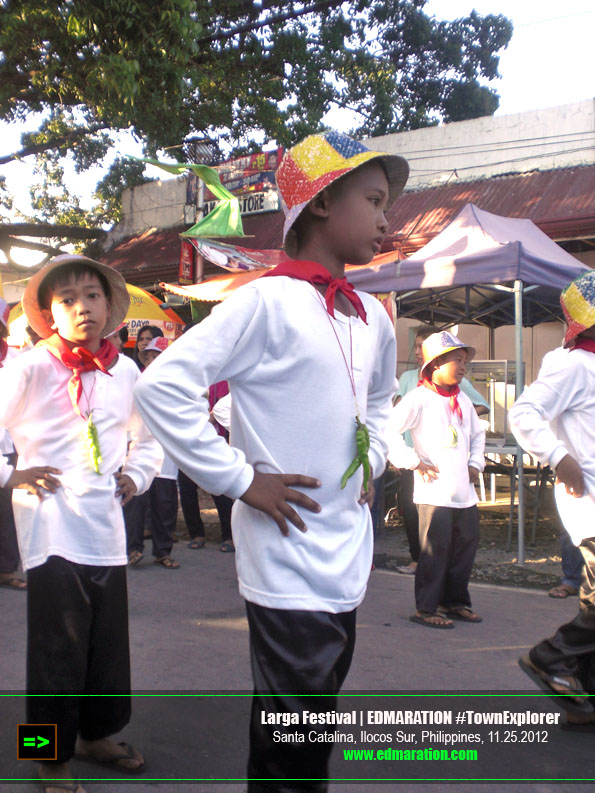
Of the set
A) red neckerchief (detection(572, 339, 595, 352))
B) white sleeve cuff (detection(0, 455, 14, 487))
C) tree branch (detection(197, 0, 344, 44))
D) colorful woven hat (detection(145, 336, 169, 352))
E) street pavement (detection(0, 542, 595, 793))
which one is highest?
tree branch (detection(197, 0, 344, 44))

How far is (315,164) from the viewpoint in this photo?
84.1 inches

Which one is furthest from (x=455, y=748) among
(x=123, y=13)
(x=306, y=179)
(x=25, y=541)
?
(x=123, y=13)

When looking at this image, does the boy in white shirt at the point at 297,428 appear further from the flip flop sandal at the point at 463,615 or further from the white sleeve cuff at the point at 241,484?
the flip flop sandal at the point at 463,615

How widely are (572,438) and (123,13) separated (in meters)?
7.88

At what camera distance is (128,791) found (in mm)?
2871

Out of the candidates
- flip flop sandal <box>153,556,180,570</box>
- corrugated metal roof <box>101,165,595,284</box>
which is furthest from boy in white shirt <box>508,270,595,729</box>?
corrugated metal roof <box>101,165,595,284</box>

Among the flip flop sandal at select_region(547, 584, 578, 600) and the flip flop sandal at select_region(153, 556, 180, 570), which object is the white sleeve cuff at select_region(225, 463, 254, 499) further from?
the flip flop sandal at select_region(153, 556, 180, 570)

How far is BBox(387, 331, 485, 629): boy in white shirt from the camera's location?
520cm

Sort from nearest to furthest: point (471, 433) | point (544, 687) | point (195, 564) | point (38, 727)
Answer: point (38, 727) → point (544, 687) → point (471, 433) → point (195, 564)

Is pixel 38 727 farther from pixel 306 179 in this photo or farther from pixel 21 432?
pixel 306 179

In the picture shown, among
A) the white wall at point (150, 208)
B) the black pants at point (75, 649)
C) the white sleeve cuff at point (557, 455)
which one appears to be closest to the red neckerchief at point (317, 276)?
the black pants at point (75, 649)

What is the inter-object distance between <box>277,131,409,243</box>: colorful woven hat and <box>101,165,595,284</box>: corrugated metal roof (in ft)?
27.6

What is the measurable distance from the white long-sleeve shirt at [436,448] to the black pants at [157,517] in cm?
249

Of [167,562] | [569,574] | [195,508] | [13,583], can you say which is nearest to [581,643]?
[569,574]
